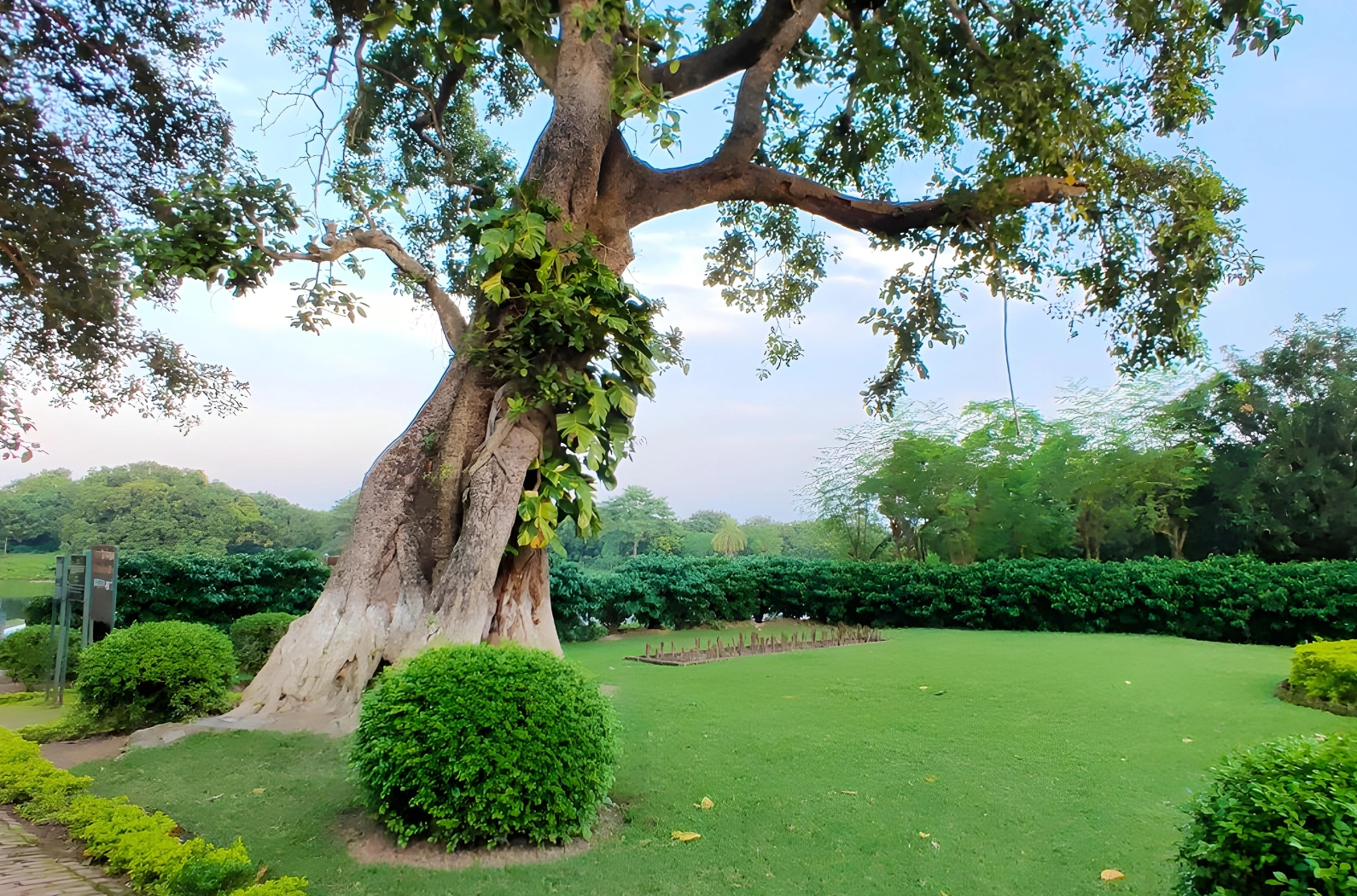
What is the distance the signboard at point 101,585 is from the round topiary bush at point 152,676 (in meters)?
1.25

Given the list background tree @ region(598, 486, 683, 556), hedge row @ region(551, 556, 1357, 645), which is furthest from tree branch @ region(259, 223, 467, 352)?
background tree @ region(598, 486, 683, 556)

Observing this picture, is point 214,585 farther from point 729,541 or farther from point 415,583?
point 729,541

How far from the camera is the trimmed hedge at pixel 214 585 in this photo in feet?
34.5

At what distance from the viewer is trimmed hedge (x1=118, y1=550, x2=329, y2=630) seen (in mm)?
10516

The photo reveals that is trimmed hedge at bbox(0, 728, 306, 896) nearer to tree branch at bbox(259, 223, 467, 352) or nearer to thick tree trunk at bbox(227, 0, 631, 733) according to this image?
thick tree trunk at bbox(227, 0, 631, 733)

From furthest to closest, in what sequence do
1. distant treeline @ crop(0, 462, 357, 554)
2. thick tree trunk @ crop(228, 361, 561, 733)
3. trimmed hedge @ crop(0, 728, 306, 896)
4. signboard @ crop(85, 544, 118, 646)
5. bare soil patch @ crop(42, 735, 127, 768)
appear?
1. distant treeline @ crop(0, 462, 357, 554)
2. signboard @ crop(85, 544, 118, 646)
3. thick tree trunk @ crop(228, 361, 561, 733)
4. bare soil patch @ crop(42, 735, 127, 768)
5. trimmed hedge @ crop(0, 728, 306, 896)

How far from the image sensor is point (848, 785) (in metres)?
5.03

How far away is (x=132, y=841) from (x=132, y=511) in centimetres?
1743

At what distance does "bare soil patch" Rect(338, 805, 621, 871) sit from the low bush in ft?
22.2

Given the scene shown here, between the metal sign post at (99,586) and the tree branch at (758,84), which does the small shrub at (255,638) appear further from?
the tree branch at (758,84)

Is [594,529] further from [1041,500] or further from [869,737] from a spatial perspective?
[1041,500]

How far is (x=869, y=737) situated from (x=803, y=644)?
22.6 feet

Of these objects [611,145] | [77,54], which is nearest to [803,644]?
[611,145]

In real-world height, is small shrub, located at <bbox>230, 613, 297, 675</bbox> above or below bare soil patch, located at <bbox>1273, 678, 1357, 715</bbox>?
above
